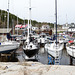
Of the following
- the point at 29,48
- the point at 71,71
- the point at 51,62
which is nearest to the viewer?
the point at 71,71

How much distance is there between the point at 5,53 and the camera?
15.2 metres

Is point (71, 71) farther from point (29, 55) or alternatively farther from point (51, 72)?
point (29, 55)

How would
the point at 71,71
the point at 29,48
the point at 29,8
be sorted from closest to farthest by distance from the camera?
the point at 71,71
the point at 29,48
the point at 29,8

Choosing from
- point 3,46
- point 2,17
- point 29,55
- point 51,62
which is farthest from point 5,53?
point 2,17

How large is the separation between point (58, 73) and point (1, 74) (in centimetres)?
219

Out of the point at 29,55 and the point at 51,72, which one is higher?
the point at 51,72

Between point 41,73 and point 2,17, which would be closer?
point 41,73

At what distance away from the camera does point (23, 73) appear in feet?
14.3

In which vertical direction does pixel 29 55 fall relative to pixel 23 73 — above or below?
below

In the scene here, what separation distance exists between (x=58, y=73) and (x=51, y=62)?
29.0 ft

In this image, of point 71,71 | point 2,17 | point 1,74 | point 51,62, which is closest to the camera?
point 1,74

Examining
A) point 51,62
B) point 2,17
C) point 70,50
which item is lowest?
point 51,62

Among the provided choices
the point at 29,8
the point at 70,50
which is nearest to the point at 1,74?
the point at 70,50

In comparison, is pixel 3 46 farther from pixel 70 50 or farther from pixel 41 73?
pixel 41 73
